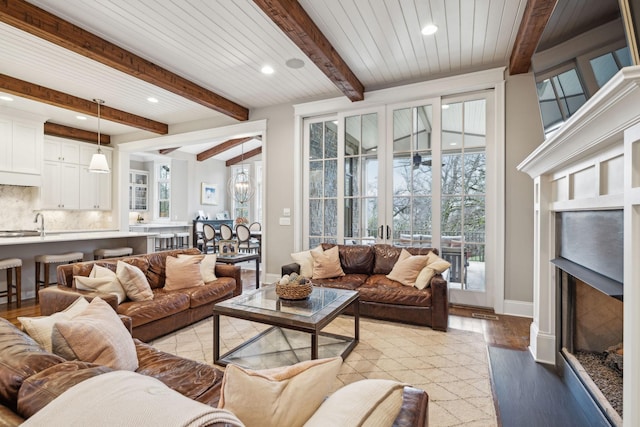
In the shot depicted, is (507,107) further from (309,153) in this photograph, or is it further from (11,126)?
(11,126)

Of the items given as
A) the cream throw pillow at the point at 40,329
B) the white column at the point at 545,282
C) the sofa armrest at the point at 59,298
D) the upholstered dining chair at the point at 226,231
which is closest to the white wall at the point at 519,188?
the white column at the point at 545,282

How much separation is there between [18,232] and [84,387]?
632 cm

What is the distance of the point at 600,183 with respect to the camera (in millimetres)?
1574

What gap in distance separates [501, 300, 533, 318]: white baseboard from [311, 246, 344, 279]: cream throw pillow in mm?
1967

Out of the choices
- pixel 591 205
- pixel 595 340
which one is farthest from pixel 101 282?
pixel 595 340

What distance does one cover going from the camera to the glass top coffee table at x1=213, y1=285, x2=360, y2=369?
223 cm

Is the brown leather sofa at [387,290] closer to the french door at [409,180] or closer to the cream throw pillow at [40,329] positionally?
the french door at [409,180]

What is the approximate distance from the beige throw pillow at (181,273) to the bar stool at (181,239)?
17.9 feet

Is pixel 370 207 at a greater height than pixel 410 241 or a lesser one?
greater

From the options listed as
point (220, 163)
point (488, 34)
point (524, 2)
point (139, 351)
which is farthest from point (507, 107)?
point (220, 163)

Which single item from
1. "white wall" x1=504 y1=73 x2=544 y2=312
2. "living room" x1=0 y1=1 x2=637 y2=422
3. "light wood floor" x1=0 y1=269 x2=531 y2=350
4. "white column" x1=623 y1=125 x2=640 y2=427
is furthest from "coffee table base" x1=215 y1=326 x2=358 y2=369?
"white wall" x1=504 y1=73 x2=544 y2=312

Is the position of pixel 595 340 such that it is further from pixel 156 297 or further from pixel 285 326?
pixel 156 297

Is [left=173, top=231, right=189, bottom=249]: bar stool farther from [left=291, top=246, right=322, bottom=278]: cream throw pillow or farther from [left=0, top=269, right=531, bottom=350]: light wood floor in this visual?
[left=291, top=246, right=322, bottom=278]: cream throw pillow

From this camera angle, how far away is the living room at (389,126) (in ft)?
11.9
